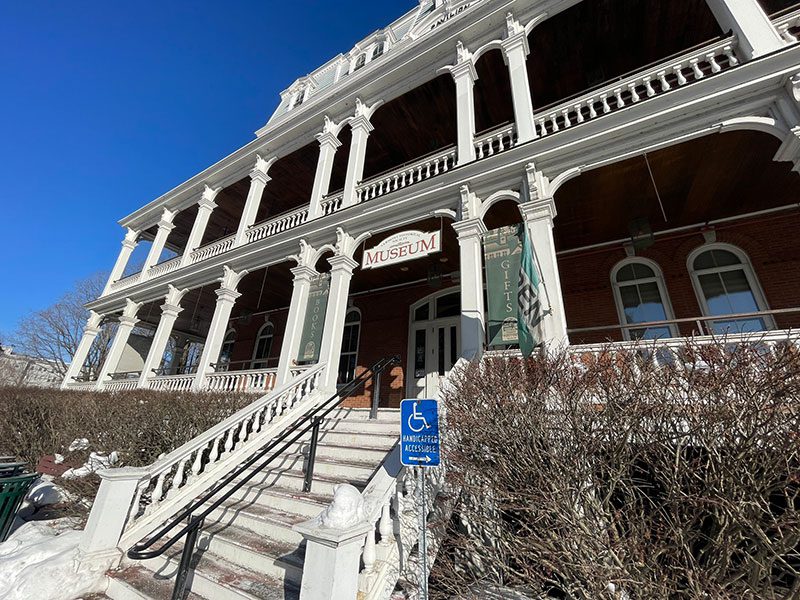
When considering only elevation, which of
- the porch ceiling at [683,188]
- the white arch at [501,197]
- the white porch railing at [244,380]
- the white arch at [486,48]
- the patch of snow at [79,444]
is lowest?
the patch of snow at [79,444]

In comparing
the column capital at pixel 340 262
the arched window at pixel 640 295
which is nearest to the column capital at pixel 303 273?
the column capital at pixel 340 262

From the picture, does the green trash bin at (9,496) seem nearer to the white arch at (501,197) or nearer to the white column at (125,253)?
the white arch at (501,197)

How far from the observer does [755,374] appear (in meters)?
2.64

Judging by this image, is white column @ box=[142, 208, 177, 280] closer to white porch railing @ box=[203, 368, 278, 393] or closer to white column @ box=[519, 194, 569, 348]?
white porch railing @ box=[203, 368, 278, 393]

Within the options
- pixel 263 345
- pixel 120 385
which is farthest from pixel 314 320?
pixel 120 385

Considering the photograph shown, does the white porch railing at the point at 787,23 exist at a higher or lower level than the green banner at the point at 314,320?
higher

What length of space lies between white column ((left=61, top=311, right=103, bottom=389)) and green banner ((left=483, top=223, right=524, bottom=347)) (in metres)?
19.2

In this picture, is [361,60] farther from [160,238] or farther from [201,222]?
[160,238]

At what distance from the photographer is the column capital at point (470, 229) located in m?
6.95

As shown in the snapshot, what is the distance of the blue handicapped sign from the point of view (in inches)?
110

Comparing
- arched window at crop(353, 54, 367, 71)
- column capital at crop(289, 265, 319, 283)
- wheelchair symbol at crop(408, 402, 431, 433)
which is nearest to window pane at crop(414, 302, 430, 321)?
column capital at crop(289, 265, 319, 283)

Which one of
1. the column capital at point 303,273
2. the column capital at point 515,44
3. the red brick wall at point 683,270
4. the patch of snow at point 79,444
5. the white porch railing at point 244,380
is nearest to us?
the patch of snow at point 79,444

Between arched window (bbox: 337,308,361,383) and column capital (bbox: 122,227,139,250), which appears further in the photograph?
column capital (bbox: 122,227,139,250)

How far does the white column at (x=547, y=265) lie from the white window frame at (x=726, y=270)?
425 cm
